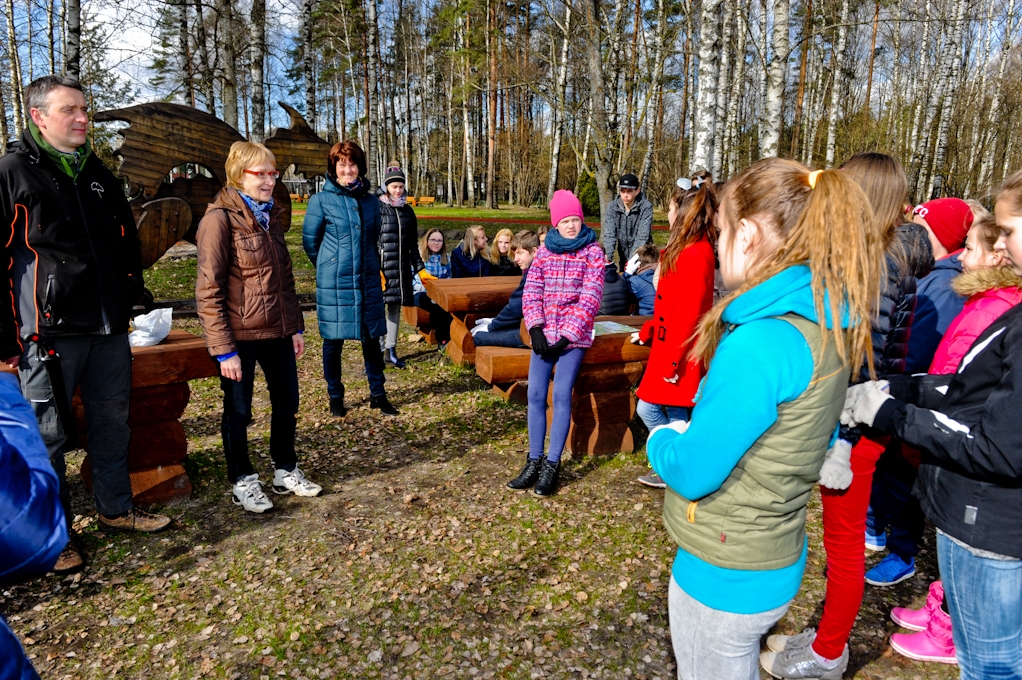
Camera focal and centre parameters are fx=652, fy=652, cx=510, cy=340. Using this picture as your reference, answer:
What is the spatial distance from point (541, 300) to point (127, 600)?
2.70 meters

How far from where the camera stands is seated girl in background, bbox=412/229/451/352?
7.55 metres

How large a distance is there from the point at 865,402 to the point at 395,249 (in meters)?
5.27

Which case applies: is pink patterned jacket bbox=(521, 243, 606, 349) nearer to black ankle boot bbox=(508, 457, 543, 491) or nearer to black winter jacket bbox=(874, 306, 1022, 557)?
black ankle boot bbox=(508, 457, 543, 491)

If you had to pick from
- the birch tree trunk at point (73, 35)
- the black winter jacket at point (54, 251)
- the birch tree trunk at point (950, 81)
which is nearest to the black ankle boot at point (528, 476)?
the black winter jacket at point (54, 251)

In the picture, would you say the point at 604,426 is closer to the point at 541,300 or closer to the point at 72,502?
the point at 541,300

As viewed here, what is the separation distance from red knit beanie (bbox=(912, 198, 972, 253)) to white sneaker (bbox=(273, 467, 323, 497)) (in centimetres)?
396

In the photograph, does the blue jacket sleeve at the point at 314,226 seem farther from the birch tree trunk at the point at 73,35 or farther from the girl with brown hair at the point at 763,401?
the birch tree trunk at the point at 73,35

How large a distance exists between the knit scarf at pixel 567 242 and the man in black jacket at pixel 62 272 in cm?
237

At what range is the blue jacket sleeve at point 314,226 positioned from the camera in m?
5.08

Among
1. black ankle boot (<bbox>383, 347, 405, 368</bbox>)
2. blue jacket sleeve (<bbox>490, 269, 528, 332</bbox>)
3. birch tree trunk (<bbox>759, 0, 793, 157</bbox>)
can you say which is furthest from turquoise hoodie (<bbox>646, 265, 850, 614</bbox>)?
birch tree trunk (<bbox>759, 0, 793, 157</bbox>)

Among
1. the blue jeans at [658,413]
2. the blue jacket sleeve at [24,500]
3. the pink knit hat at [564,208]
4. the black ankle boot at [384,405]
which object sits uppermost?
the pink knit hat at [564,208]

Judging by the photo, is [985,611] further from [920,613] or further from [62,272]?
[62,272]

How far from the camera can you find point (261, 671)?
267cm

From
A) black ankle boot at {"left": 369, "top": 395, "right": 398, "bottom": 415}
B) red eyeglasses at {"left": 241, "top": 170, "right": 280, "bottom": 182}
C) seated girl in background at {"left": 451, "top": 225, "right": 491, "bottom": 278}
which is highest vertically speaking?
red eyeglasses at {"left": 241, "top": 170, "right": 280, "bottom": 182}
